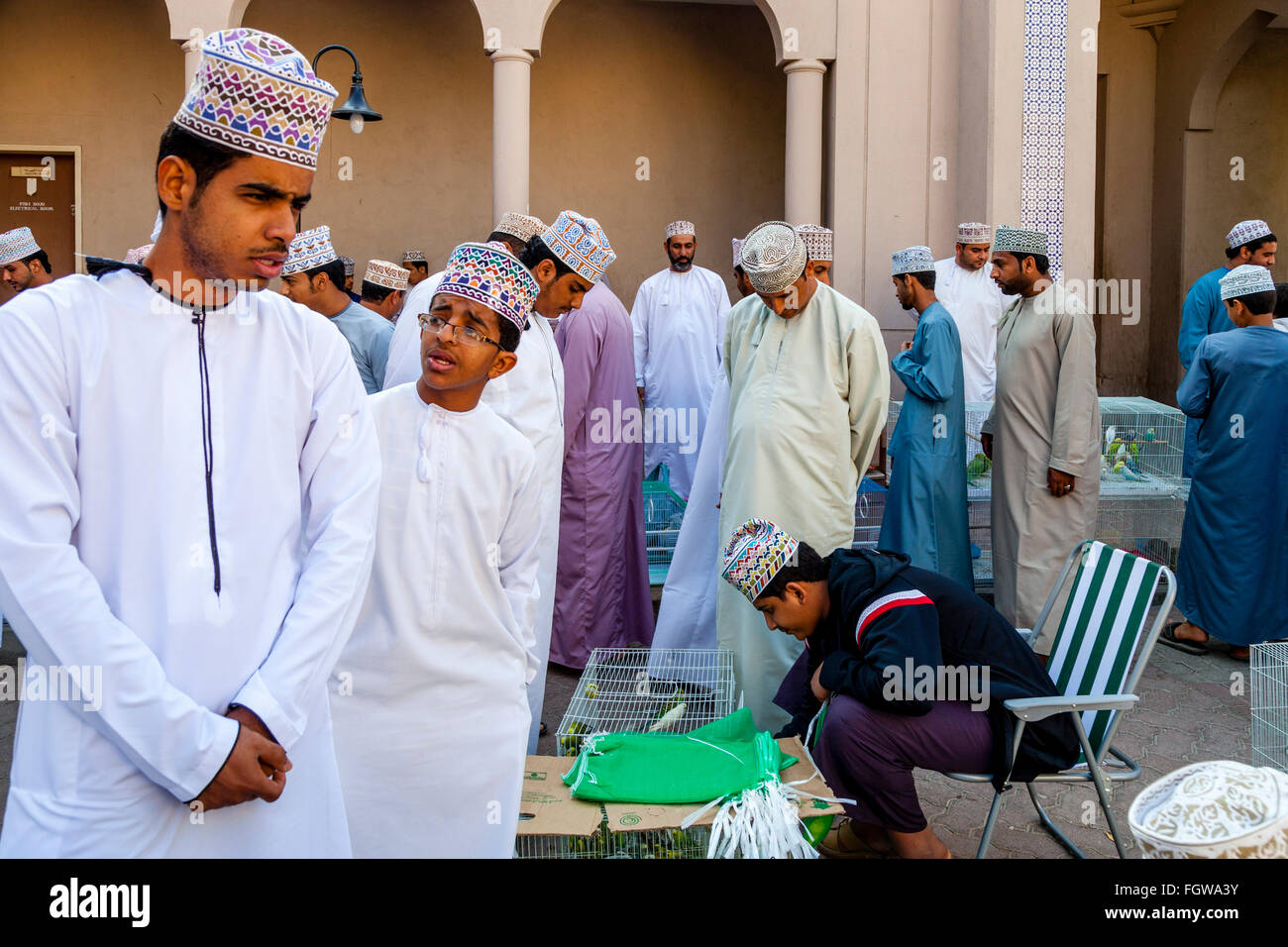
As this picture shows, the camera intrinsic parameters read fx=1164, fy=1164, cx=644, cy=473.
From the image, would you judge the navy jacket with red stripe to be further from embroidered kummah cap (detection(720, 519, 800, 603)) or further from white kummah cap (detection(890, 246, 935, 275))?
white kummah cap (detection(890, 246, 935, 275))

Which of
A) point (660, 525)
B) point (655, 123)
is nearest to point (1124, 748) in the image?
point (660, 525)

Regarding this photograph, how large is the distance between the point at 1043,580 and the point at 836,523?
160cm

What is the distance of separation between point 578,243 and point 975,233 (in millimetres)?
4065

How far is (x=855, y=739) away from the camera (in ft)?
10.2

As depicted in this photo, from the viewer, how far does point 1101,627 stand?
3473 millimetres

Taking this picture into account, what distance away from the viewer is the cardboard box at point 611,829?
9.21 ft

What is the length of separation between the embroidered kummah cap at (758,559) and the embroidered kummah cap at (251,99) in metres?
1.90

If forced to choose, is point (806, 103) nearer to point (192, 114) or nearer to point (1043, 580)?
point (1043, 580)

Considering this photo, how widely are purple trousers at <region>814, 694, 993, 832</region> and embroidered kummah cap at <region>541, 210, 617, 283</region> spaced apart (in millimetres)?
2012

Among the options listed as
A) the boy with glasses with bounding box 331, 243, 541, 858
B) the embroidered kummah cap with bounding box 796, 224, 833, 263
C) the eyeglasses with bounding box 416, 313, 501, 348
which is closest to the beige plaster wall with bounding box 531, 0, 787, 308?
the embroidered kummah cap with bounding box 796, 224, 833, 263

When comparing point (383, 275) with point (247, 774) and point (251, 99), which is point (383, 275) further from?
point (247, 774)

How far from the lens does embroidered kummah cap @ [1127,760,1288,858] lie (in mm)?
1310

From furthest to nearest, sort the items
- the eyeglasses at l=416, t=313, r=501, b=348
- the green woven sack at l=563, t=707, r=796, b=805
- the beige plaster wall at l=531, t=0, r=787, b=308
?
1. the beige plaster wall at l=531, t=0, r=787, b=308
2. the green woven sack at l=563, t=707, r=796, b=805
3. the eyeglasses at l=416, t=313, r=501, b=348
